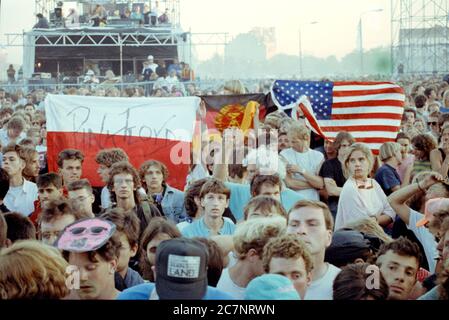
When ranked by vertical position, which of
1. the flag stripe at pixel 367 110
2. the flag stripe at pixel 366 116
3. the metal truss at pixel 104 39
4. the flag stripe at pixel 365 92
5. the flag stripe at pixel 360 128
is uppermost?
the metal truss at pixel 104 39

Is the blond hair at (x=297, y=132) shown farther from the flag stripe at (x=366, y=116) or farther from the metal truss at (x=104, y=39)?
the metal truss at (x=104, y=39)

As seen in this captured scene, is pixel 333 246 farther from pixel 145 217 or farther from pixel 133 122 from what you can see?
pixel 133 122

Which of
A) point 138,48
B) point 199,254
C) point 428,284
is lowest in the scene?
point 428,284

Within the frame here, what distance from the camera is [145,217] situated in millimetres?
6914

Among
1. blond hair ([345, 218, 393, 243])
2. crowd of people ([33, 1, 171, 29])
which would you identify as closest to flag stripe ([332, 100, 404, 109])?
blond hair ([345, 218, 393, 243])

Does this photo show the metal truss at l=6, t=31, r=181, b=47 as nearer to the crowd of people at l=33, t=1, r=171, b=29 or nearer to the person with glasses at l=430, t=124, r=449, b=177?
the crowd of people at l=33, t=1, r=171, b=29

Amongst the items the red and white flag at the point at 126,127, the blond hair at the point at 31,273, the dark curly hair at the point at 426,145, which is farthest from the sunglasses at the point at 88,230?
the dark curly hair at the point at 426,145

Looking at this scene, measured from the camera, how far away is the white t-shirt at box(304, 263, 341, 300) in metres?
4.83

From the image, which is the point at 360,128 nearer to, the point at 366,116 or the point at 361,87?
the point at 366,116

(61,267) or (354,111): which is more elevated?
(354,111)

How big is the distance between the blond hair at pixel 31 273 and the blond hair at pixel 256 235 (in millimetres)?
1165

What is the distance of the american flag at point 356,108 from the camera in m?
10.2
